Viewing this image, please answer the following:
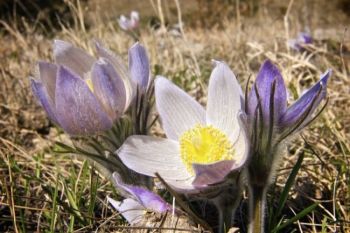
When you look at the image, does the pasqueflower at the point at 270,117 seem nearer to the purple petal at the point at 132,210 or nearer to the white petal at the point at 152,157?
the white petal at the point at 152,157

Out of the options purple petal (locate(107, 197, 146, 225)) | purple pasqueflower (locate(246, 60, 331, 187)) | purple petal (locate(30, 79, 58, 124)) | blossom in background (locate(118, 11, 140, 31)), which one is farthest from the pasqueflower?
blossom in background (locate(118, 11, 140, 31))

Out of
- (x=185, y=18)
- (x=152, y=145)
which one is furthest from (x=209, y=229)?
(x=185, y=18)

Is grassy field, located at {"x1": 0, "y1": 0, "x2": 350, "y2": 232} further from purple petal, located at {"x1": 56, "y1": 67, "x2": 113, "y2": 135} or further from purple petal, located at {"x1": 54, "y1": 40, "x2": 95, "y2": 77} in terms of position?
purple petal, located at {"x1": 56, "y1": 67, "x2": 113, "y2": 135}

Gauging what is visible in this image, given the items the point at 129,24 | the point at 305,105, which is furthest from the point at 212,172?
the point at 129,24

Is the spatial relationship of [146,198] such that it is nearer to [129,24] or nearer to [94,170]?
[94,170]

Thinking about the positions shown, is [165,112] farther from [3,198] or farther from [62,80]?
[3,198]

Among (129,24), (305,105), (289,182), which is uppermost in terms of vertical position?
(305,105)
